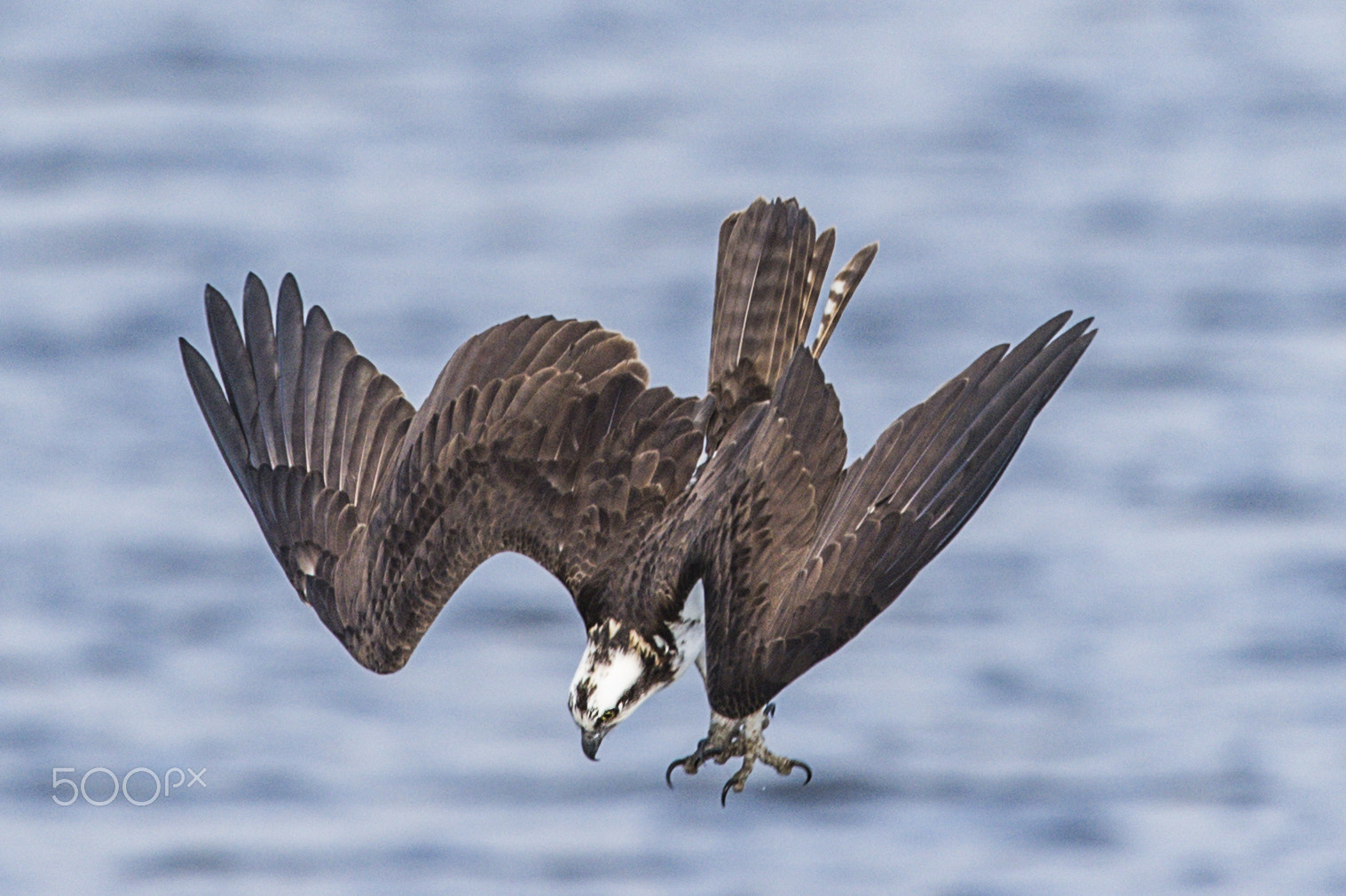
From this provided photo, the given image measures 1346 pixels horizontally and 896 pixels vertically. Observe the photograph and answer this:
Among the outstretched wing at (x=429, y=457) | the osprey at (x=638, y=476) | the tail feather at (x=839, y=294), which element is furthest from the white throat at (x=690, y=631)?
the tail feather at (x=839, y=294)

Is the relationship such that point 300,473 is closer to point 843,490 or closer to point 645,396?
point 645,396

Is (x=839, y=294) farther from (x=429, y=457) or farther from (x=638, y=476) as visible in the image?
(x=429, y=457)

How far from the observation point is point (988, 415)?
1010 centimetres

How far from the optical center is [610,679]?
35.6ft

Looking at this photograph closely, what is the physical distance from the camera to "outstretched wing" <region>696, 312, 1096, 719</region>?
10109 mm

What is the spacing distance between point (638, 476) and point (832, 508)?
948 mm

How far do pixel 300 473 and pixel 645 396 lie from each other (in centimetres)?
180

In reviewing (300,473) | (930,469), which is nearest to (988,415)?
(930,469)

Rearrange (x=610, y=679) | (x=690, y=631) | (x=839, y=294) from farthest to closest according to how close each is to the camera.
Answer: (x=839, y=294) < (x=690, y=631) < (x=610, y=679)

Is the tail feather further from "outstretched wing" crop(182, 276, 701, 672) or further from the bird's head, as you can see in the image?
the bird's head

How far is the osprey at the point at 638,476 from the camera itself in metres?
10.2

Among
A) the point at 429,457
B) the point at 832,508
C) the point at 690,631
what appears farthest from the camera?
the point at 429,457

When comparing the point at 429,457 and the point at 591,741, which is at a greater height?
the point at 429,457

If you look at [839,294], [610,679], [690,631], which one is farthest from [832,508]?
[839,294]
